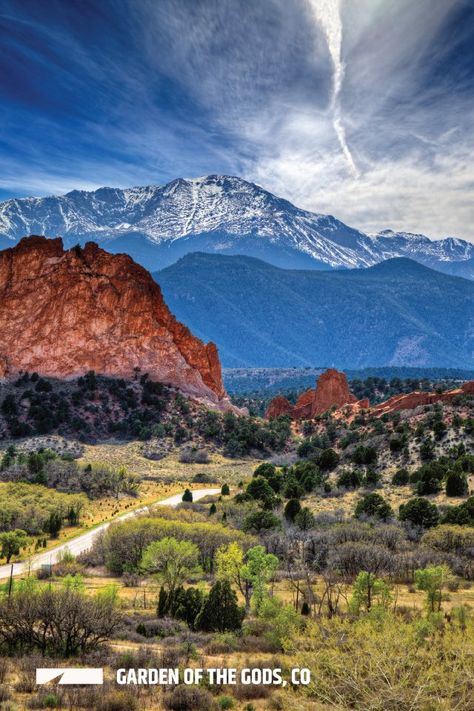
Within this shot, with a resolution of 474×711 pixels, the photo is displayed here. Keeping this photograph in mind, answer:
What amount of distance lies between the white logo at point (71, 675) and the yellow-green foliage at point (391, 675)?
7.12 m

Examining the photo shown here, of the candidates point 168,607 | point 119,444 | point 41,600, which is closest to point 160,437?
point 119,444

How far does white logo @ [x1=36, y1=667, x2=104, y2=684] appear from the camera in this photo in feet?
65.3

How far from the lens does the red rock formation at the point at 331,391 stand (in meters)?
133

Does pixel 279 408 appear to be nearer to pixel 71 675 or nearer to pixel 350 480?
pixel 350 480

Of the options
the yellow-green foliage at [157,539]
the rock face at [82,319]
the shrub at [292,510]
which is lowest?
the yellow-green foliage at [157,539]

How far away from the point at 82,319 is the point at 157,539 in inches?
3220

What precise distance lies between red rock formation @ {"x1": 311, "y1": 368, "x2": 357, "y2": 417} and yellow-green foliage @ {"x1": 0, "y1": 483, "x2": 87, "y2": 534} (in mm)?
78202

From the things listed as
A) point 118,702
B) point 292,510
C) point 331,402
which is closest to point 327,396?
point 331,402

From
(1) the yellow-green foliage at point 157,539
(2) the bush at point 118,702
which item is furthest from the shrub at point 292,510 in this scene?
(2) the bush at point 118,702

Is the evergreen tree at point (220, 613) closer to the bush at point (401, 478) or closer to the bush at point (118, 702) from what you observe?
the bush at point (118, 702)

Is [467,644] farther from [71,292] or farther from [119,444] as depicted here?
[71,292]

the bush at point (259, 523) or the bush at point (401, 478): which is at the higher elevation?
the bush at point (401, 478)

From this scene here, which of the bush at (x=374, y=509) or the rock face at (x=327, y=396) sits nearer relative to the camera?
the bush at (x=374, y=509)

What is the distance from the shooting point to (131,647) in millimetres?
25750
